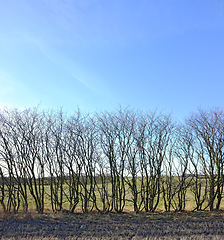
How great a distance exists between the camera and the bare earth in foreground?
6.14 meters

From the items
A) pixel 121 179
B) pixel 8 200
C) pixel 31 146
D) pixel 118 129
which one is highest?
pixel 118 129

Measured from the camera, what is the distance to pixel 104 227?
24.2 ft

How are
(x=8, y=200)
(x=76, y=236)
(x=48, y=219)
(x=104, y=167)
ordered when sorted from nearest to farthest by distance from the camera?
(x=76, y=236), (x=48, y=219), (x=8, y=200), (x=104, y=167)

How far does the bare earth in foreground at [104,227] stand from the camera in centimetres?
614

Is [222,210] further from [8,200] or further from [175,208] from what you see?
[8,200]

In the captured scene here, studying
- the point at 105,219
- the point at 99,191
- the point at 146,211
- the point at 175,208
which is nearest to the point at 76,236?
the point at 105,219

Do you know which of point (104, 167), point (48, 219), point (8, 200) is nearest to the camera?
point (48, 219)

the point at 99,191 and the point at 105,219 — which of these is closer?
the point at 105,219

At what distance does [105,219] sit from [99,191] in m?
1.83

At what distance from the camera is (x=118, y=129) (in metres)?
11.1

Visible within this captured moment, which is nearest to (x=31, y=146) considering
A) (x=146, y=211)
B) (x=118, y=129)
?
(x=118, y=129)

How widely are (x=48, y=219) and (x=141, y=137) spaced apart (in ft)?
17.9

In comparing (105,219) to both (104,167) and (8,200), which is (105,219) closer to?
(104,167)

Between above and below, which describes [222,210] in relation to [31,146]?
below
